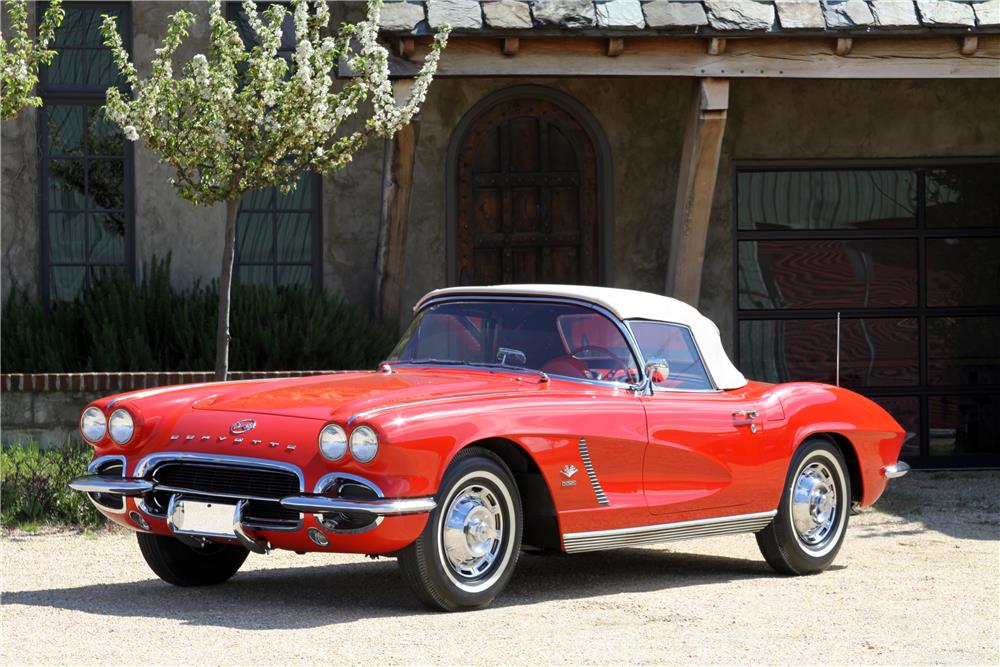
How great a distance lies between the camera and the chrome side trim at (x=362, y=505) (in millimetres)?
5910

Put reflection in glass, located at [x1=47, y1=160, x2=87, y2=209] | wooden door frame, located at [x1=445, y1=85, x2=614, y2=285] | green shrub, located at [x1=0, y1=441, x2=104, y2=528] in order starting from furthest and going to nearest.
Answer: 1. wooden door frame, located at [x1=445, y1=85, x2=614, y2=285]
2. reflection in glass, located at [x1=47, y1=160, x2=87, y2=209]
3. green shrub, located at [x1=0, y1=441, x2=104, y2=528]

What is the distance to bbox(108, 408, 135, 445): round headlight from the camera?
663 centimetres

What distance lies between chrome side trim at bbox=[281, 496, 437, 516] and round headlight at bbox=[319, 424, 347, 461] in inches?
6.9

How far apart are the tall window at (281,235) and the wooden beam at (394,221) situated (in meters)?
0.80

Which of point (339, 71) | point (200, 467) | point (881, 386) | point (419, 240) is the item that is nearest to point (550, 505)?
point (200, 467)

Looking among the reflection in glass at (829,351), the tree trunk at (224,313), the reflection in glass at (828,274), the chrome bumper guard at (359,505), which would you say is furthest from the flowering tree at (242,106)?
the reflection in glass at (829,351)

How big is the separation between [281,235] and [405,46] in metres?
3.15

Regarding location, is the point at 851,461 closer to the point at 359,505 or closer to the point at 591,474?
the point at 591,474

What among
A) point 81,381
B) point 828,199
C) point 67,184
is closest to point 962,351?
point 828,199

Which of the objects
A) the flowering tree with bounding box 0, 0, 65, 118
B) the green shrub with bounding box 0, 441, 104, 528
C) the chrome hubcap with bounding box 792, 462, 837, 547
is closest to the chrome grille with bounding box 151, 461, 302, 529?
the chrome hubcap with bounding box 792, 462, 837, 547

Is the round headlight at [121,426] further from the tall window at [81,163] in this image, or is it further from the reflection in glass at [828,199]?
the reflection in glass at [828,199]

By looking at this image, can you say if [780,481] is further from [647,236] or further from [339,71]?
[647,236]

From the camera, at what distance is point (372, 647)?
552cm

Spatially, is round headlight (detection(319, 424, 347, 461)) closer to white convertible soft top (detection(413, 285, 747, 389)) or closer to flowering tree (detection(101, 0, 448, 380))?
white convertible soft top (detection(413, 285, 747, 389))
